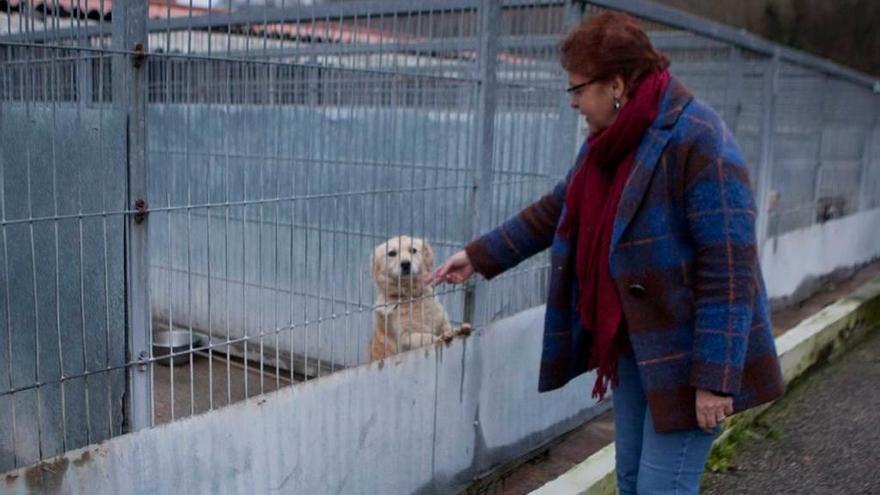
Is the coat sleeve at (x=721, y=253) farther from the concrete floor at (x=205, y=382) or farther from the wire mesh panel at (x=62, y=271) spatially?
the concrete floor at (x=205, y=382)

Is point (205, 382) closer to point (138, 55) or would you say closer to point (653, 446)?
point (138, 55)

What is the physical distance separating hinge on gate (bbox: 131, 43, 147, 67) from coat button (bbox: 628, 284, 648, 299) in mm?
1581

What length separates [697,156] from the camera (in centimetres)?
222

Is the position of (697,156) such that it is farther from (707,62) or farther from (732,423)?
(707,62)

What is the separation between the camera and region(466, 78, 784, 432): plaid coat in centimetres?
220

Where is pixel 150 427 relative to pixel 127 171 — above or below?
below

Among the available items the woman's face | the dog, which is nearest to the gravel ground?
the dog

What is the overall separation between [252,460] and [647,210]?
164 cm

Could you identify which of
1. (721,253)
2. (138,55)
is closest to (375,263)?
(138,55)

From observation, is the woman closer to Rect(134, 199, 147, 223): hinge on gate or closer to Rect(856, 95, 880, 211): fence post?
Rect(134, 199, 147, 223): hinge on gate

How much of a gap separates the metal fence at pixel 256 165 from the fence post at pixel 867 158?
10.4 feet

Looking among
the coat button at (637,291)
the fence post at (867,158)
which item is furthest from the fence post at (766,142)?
the coat button at (637,291)

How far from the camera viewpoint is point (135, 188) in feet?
8.23

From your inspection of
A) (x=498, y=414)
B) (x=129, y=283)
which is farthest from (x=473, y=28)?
(x=129, y=283)
